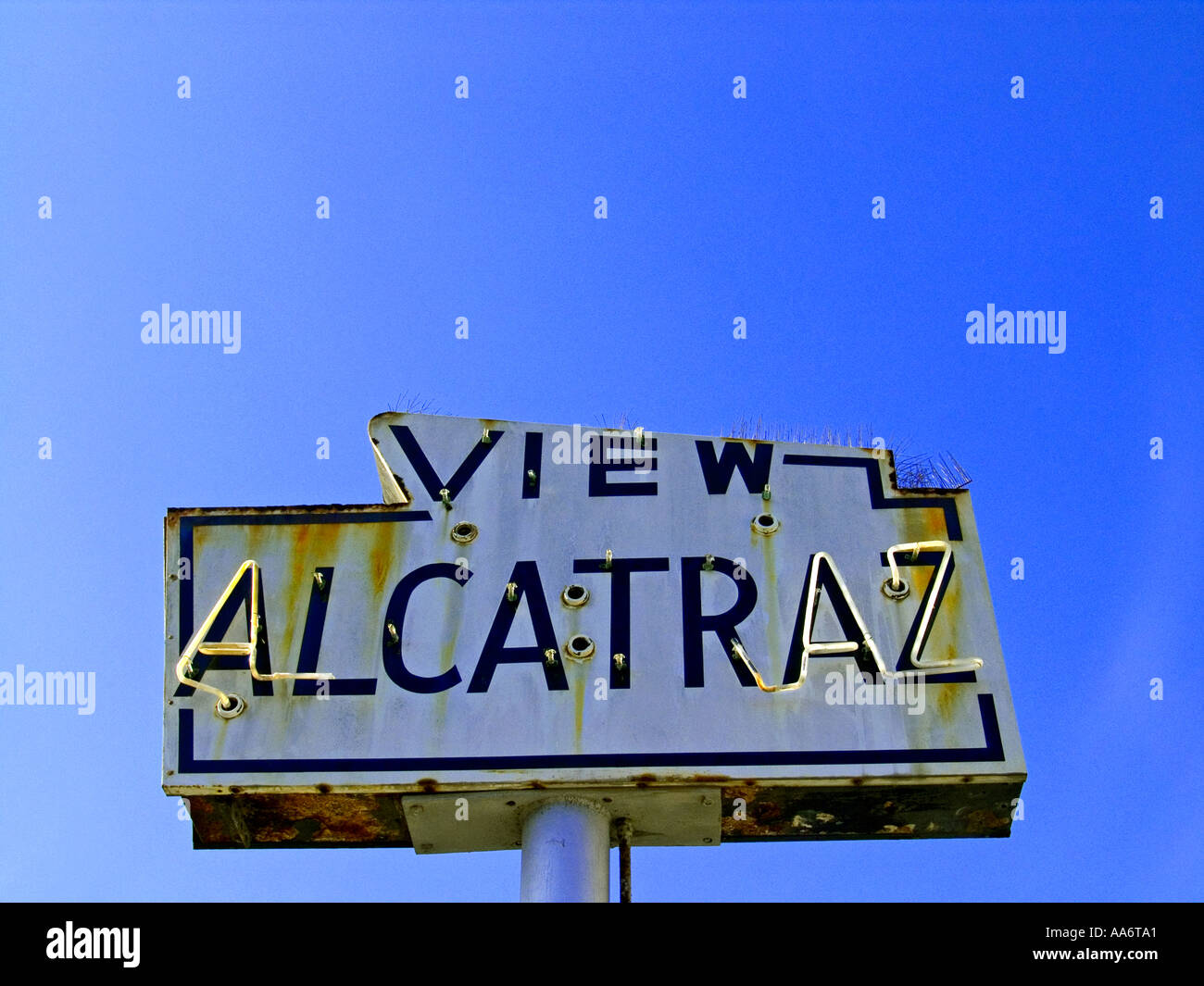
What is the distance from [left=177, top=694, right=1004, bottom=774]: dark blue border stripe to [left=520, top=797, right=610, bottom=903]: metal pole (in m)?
0.26

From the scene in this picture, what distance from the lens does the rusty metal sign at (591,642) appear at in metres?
9.81

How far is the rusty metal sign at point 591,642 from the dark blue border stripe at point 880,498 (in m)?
0.02

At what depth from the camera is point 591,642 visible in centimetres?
1035

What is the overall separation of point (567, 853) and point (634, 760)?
0.68 metres

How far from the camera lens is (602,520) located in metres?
11.1

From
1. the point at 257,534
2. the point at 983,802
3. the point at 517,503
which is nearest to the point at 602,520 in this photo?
the point at 517,503

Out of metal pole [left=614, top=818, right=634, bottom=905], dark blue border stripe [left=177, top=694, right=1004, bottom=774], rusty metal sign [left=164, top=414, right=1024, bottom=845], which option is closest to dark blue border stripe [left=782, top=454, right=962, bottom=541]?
rusty metal sign [left=164, top=414, right=1024, bottom=845]
